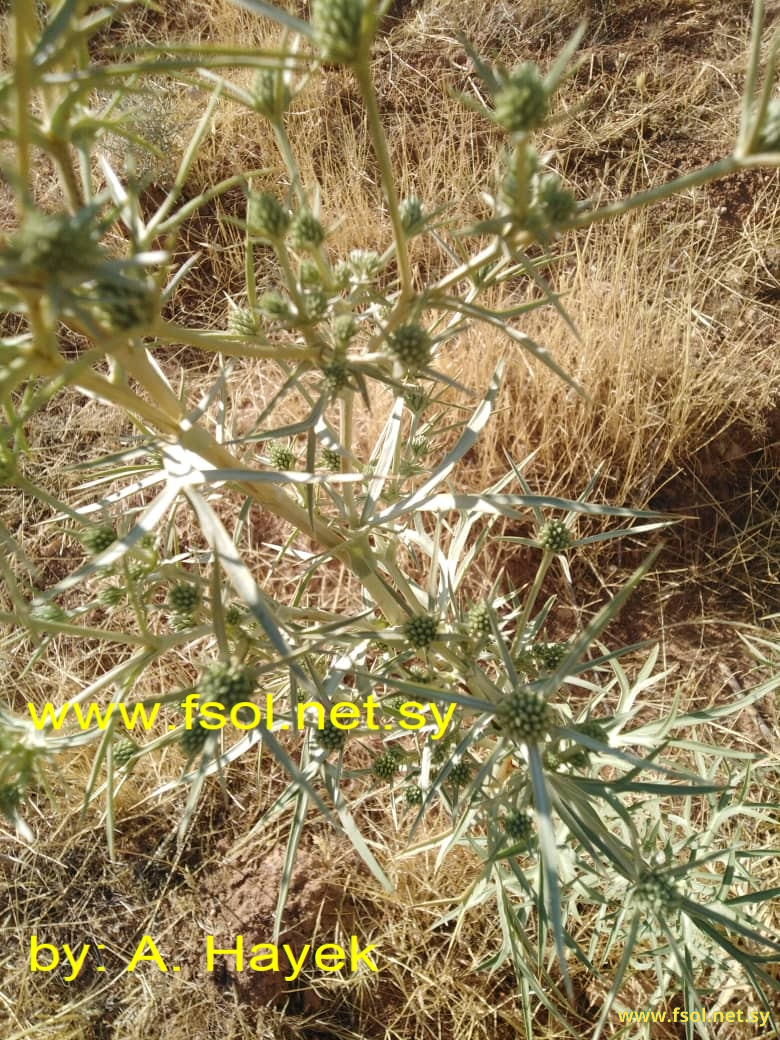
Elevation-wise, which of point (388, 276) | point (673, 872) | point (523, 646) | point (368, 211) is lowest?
point (673, 872)

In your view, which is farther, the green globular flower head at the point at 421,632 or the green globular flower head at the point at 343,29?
the green globular flower head at the point at 421,632

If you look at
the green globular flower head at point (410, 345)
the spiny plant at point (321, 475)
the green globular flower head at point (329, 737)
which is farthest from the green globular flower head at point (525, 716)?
the green globular flower head at point (410, 345)

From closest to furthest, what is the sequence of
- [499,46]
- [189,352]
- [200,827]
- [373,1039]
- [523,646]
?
[523,646]
[373,1039]
[200,827]
[189,352]
[499,46]

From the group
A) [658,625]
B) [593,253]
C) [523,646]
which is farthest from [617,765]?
[593,253]

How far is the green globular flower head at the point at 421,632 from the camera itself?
117 cm

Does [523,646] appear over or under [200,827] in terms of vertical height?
over

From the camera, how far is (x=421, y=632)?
3.82ft

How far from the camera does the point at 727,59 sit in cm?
296

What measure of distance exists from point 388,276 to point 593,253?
0.82 metres

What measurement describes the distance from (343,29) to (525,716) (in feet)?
2.77

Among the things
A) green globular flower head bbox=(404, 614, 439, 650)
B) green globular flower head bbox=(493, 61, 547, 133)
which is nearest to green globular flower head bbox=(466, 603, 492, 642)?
green globular flower head bbox=(404, 614, 439, 650)

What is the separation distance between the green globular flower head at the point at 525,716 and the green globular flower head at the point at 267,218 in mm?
711

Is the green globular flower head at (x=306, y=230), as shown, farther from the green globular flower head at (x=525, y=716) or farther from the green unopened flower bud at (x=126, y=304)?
the green globular flower head at (x=525, y=716)

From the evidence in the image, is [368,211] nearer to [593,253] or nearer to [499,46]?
[593,253]
